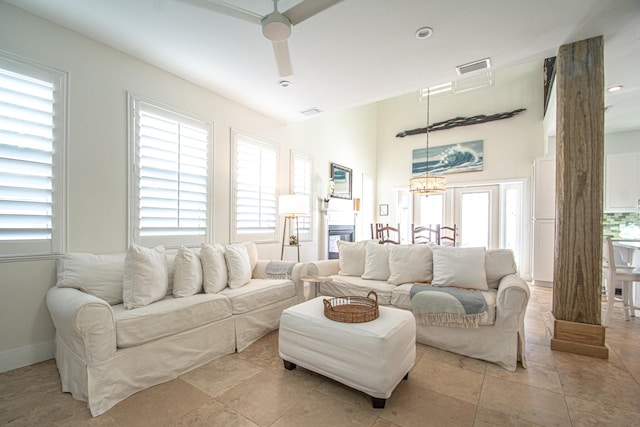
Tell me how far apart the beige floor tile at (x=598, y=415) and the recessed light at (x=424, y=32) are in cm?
285

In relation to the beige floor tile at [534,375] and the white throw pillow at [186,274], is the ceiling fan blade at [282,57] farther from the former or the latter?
the beige floor tile at [534,375]

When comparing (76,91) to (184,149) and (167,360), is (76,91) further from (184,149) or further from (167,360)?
(167,360)

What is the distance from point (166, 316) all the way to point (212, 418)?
2.62 ft

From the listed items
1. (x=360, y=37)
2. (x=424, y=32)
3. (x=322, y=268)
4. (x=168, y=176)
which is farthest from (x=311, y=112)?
(x=322, y=268)

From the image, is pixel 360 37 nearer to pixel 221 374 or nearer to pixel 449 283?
pixel 449 283

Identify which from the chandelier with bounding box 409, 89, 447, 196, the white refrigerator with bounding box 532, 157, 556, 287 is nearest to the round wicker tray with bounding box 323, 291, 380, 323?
the chandelier with bounding box 409, 89, 447, 196

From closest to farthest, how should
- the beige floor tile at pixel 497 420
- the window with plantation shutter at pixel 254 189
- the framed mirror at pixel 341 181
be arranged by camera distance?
the beige floor tile at pixel 497 420
the window with plantation shutter at pixel 254 189
the framed mirror at pixel 341 181

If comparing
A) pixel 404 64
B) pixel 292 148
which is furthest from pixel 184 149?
pixel 404 64

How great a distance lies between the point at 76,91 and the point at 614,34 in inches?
184

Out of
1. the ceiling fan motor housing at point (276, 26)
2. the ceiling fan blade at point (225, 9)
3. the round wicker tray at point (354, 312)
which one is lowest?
the round wicker tray at point (354, 312)

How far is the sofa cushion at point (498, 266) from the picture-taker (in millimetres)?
2711

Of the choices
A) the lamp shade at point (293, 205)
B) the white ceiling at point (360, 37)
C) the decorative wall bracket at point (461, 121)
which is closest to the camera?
the white ceiling at point (360, 37)

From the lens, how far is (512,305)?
7.17ft

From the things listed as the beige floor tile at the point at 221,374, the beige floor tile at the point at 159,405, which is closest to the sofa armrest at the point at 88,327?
the beige floor tile at the point at 159,405
